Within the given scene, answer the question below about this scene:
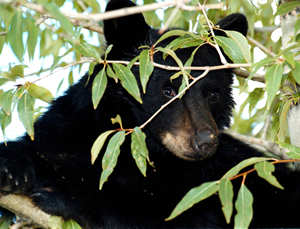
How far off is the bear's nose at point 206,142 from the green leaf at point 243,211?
123cm

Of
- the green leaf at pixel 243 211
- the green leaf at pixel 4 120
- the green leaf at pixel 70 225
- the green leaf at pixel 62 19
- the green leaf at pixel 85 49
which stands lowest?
the green leaf at pixel 70 225

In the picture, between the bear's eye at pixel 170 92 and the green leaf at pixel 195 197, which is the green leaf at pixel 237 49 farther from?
the bear's eye at pixel 170 92

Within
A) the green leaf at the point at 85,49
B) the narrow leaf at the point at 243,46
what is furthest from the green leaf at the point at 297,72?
the green leaf at the point at 85,49

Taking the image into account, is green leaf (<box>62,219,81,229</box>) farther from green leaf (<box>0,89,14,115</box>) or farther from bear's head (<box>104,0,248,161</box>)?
bear's head (<box>104,0,248,161</box>)

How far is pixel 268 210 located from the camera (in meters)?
3.71

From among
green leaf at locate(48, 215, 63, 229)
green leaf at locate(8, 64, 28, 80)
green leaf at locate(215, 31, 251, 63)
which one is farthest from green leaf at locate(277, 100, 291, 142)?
green leaf at locate(8, 64, 28, 80)

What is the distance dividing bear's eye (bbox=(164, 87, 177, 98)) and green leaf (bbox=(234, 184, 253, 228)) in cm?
189

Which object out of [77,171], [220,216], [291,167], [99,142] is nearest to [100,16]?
[99,142]

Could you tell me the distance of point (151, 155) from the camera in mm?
3986

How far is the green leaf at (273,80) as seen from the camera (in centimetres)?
196

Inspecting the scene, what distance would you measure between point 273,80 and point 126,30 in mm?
2022

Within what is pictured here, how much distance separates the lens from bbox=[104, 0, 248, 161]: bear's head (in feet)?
11.0

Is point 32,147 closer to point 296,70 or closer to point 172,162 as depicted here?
point 172,162

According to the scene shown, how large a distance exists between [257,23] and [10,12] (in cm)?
410
